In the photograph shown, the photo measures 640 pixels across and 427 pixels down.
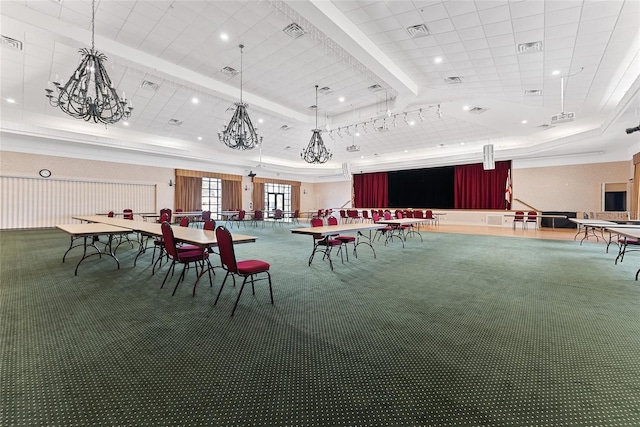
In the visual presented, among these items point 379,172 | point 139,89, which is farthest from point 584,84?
point 379,172

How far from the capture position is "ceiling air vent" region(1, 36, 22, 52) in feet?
18.4

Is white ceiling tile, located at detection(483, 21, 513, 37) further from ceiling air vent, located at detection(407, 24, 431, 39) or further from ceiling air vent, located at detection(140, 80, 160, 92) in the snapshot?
ceiling air vent, located at detection(140, 80, 160, 92)

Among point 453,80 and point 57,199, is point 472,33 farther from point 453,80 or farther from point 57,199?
point 57,199

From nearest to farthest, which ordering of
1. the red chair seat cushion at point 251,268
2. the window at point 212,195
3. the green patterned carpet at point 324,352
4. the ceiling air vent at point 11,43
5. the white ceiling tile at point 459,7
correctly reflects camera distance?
the green patterned carpet at point 324,352
the red chair seat cushion at point 251,268
the white ceiling tile at point 459,7
the ceiling air vent at point 11,43
the window at point 212,195

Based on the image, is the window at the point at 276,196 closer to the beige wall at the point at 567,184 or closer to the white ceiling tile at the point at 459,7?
the beige wall at the point at 567,184

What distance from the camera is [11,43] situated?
5.76 m

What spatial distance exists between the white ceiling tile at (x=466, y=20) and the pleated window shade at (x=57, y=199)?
14.3 metres

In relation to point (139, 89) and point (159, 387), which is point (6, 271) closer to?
point (159, 387)

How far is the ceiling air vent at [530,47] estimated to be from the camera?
531 centimetres

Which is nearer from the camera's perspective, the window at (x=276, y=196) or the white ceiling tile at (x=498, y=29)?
the white ceiling tile at (x=498, y=29)

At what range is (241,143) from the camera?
6.81 m

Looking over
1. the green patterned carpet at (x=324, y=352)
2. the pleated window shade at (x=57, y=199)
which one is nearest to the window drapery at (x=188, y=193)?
the pleated window shade at (x=57, y=199)

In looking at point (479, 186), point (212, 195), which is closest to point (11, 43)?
point (212, 195)

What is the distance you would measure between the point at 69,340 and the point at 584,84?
10406 millimetres
